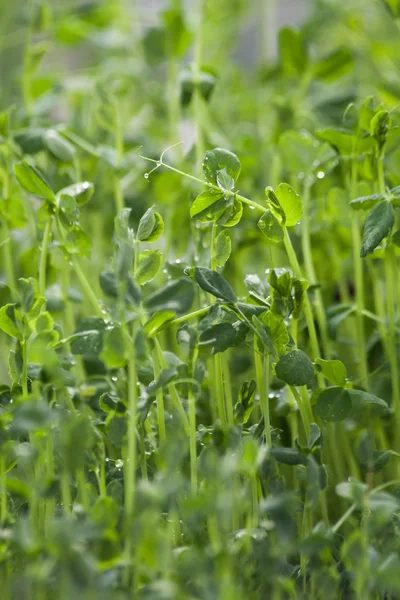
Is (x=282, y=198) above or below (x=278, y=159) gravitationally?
below

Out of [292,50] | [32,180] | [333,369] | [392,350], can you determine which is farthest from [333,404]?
[292,50]

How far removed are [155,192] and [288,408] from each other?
431 mm

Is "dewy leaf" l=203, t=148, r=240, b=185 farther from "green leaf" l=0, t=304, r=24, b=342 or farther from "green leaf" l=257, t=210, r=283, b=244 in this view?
"green leaf" l=0, t=304, r=24, b=342

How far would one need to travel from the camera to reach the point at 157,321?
1.69 ft

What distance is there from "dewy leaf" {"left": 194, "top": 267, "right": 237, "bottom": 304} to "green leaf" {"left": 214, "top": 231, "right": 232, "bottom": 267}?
42mm

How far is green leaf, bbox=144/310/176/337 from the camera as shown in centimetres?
50

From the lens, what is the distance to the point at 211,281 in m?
0.53

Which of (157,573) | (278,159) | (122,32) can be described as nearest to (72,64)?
(122,32)

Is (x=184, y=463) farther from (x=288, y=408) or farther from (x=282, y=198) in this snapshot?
(x=282, y=198)

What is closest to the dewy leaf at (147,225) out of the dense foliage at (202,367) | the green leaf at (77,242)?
the dense foliage at (202,367)

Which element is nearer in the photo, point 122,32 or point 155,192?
point 155,192

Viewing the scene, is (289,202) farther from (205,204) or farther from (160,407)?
(160,407)

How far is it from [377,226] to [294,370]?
141 millimetres

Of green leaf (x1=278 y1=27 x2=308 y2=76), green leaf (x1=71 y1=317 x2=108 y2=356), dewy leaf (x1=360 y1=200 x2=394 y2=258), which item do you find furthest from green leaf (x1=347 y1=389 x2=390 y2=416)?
green leaf (x1=278 y1=27 x2=308 y2=76)
